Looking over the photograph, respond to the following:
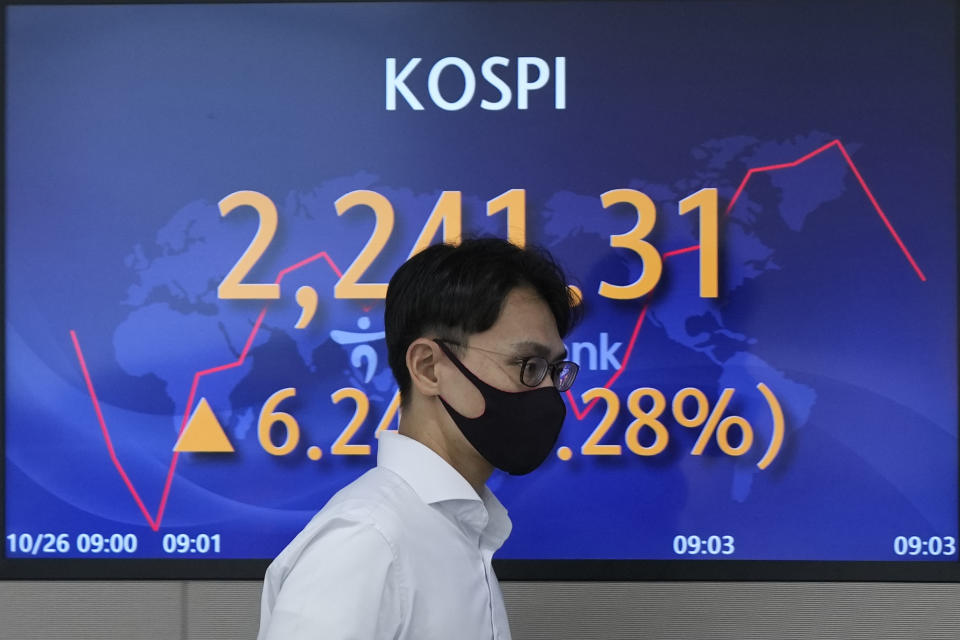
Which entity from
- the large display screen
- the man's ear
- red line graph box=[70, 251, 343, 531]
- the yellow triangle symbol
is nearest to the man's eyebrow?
the man's ear

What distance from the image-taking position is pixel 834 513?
1.97 metres

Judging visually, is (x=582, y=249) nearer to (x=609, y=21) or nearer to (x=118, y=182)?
(x=609, y=21)

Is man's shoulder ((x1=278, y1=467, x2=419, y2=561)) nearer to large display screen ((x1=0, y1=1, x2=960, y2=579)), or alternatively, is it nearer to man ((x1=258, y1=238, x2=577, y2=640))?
man ((x1=258, y1=238, x2=577, y2=640))

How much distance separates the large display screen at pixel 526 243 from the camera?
6.47ft

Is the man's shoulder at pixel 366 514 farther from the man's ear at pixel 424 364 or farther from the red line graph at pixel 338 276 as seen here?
the red line graph at pixel 338 276

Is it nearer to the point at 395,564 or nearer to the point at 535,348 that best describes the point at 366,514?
the point at 395,564

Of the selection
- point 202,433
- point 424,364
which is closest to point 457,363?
point 424,364

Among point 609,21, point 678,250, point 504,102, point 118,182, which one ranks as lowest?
point 678,250

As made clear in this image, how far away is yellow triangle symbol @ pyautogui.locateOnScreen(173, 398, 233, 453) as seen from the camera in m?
1.99

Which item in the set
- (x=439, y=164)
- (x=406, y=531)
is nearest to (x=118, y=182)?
(x=439, y=164)

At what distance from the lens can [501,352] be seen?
1248mm

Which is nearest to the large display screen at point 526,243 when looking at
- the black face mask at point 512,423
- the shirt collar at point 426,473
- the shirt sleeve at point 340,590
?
the black face mask at point 512,423

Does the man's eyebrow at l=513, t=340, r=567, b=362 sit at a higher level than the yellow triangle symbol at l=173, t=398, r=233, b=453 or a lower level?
higher

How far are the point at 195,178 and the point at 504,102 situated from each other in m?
0.67
